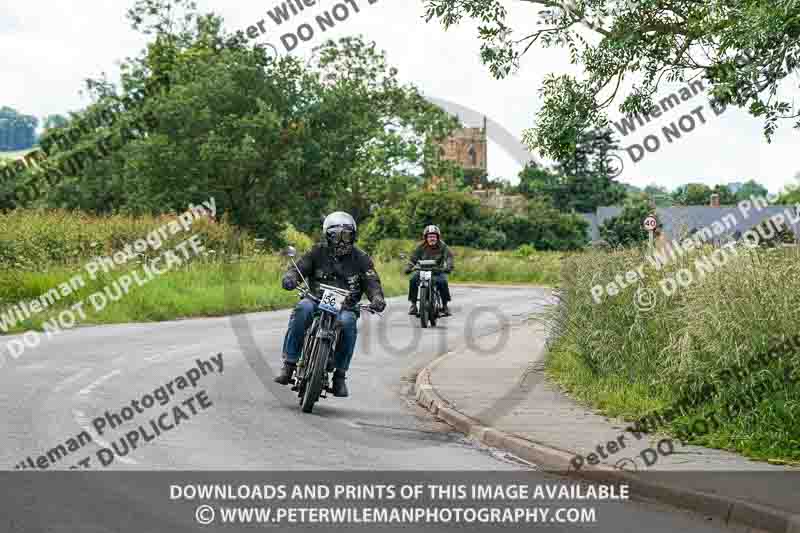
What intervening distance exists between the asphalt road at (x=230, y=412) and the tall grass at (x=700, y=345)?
6.41 ft

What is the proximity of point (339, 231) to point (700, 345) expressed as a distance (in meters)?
3.82

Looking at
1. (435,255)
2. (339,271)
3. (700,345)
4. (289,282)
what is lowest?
(700,345)

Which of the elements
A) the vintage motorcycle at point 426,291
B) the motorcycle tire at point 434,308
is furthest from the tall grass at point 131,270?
the motorcycle tire at point 434,308

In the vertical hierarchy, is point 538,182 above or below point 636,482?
above

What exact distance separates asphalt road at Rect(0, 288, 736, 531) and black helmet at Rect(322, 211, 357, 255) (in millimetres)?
1763

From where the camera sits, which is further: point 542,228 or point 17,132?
point 17,132

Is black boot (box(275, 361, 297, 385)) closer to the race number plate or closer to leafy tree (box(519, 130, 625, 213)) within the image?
the race number plate

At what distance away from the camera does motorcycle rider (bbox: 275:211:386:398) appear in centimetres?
1233

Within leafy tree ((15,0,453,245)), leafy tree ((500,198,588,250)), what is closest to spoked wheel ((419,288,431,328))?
leafy tree ((15,0,453,245))

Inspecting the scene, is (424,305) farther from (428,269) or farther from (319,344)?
(319,344)

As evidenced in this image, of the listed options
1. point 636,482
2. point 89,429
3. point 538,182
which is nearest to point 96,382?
point 89,429

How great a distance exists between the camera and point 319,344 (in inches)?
471

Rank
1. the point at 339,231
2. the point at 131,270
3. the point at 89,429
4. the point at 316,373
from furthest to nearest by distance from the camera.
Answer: the point at 131,270
the point at 339,231
the point at 316,373
the point at 89,429

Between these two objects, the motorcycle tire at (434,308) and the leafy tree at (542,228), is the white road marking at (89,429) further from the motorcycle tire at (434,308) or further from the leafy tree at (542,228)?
the leafy tree at (542,228)
